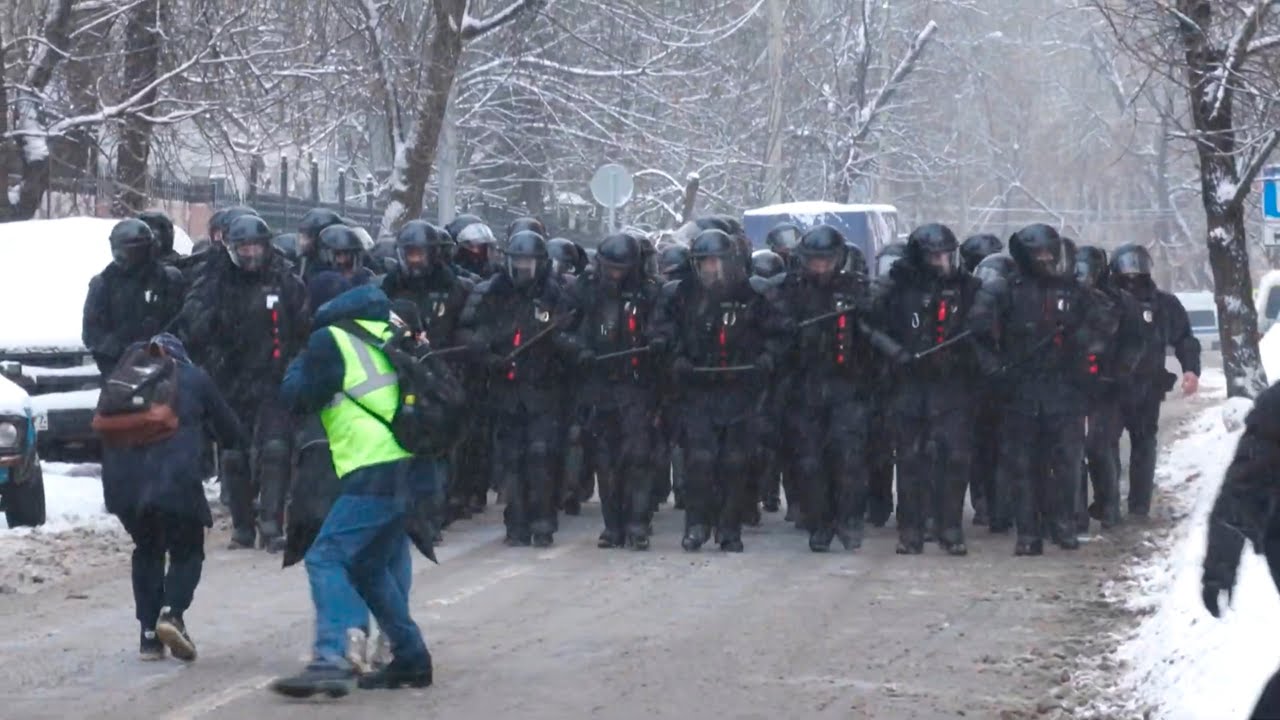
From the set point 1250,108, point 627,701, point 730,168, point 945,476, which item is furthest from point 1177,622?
point 730,168

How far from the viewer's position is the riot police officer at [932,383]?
1462 centimetres

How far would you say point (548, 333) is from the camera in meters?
14.9

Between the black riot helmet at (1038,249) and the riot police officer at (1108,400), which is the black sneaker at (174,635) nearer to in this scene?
the black riot helmet at (1038,249)

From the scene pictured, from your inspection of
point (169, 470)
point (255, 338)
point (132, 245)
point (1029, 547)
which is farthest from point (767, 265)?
point (169, 470)

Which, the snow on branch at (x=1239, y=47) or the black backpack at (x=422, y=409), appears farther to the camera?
the snow on branch at (x=1239, y=47)

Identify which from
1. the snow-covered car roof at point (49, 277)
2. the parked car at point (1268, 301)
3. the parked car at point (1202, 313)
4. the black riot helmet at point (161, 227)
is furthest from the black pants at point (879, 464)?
the parked car at point (1202, 313)

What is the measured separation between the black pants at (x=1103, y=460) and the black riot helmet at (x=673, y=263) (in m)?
Answer: 2.99

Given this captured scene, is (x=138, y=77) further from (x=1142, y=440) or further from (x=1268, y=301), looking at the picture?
(x=1268, y=301)

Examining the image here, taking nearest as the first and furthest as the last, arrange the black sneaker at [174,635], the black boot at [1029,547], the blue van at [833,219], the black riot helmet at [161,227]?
the black sneaker at [174,635], the black boot at [1029,547], the black riot helmet at [161,227], the blue van at [833,219]

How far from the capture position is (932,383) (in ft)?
48.1

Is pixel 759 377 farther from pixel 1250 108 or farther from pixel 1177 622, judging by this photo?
pixel 1250 108

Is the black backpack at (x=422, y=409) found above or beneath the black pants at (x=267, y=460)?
above

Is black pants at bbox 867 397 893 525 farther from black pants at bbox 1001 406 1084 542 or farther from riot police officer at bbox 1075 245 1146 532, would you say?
riot police officer at bbox 1075 245 1146 532

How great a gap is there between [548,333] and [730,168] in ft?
94.5
